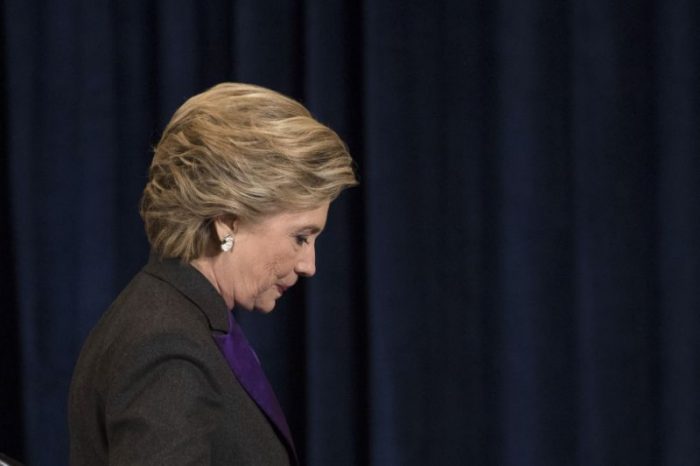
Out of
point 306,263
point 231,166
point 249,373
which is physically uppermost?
point 231,166

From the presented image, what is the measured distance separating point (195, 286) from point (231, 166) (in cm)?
16

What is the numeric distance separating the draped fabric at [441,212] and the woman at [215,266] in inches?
37.6

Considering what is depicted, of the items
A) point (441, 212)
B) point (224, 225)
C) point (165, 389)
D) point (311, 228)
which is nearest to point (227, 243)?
point (224, 225)

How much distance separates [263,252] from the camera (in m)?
1.42

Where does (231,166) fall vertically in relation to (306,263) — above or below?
above

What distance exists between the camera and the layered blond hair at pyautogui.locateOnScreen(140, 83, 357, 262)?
1319 millimetres

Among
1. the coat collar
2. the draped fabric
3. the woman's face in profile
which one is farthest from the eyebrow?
the draped fabric

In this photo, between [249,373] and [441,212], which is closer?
[249,373]

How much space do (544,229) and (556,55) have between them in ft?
1.28

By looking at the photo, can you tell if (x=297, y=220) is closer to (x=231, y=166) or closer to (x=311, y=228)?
(x=311, y=228)

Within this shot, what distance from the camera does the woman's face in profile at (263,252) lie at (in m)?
→ 1.40

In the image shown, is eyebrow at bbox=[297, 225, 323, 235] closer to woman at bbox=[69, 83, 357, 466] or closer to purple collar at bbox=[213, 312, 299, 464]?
woman at bbox=[69, 83, 357, 466]

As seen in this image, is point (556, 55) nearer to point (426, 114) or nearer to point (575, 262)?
point (426, 114)

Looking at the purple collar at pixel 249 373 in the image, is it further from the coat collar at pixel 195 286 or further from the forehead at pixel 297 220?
the forehead at pixel 297 220
